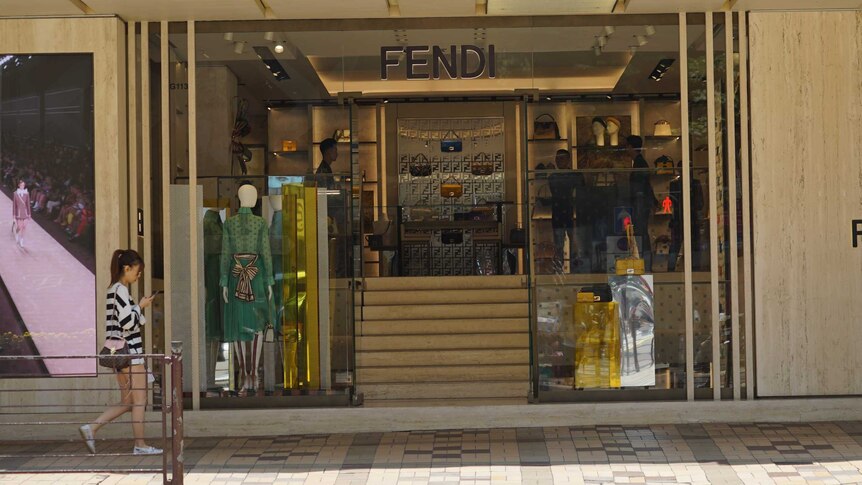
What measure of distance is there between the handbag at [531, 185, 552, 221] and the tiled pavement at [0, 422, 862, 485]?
152 centimetres

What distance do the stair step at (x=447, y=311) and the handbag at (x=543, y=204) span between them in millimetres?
2560

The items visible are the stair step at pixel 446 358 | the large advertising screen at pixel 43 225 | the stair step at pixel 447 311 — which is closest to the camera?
the large advertising screen at pixel 43 225

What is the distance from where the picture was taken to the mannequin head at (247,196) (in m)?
8.15

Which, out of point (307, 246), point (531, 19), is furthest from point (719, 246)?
point (307, 246)

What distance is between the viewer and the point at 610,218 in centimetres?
816

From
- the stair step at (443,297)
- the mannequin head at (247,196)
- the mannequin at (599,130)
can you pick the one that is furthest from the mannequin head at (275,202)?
the stair step at (443,297)

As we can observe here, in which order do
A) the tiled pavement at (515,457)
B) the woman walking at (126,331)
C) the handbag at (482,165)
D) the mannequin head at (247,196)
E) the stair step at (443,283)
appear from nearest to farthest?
the tiled pavement at (515,457) < the woman walking at (126,331) < the mannequin head at (247,196) < the stair step at (443,283) < the handbag at (482,165)

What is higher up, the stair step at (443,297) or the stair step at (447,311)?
the stair step at (443,297)

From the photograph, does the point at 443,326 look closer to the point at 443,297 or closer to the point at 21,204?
the point at 443,297

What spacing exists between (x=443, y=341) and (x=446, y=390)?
3.79 ft

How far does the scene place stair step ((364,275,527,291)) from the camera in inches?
443

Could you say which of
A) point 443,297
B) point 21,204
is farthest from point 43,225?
point 443,297

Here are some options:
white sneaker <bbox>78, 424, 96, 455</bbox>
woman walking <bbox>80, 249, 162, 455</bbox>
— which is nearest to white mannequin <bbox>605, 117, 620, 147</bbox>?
woman walking <bbox>80, 249, 162, 455</bbox>

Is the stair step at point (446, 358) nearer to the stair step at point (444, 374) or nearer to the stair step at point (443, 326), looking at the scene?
the stair step at point (444, 374)
